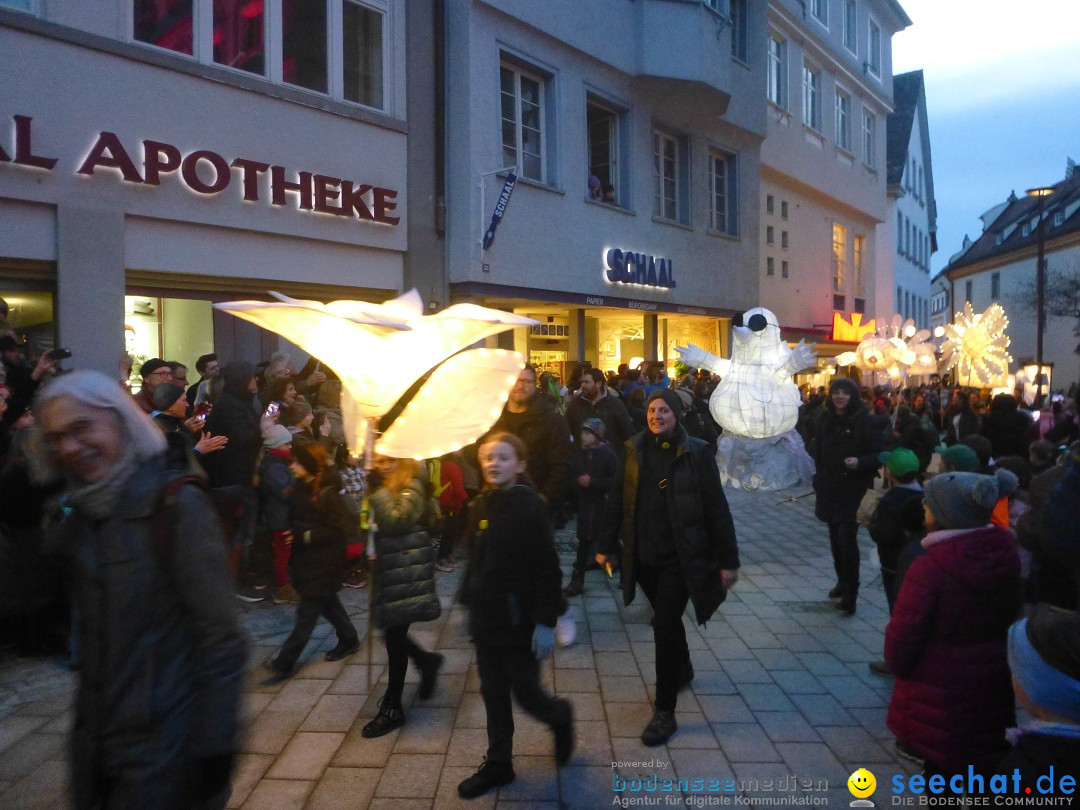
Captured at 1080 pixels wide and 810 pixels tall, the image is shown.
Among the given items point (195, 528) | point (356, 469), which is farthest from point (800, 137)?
point (195, 528)

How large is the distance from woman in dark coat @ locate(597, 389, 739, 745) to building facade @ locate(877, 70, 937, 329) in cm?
3195

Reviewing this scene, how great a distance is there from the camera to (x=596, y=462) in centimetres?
739

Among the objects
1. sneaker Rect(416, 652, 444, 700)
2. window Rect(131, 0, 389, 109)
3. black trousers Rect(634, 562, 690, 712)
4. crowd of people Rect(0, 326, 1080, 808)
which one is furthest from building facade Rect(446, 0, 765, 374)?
black trousers Rect(634, 562, 690, 712)

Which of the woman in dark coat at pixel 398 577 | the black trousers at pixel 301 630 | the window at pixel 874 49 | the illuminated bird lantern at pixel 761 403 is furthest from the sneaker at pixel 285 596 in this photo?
the window at pixel 874 49

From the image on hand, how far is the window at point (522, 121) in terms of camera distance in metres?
14.6

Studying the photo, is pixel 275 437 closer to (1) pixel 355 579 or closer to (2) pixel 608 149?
(1) pixel 355 579

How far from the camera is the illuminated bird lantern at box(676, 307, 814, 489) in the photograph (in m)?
13.1

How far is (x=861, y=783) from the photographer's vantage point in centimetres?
388

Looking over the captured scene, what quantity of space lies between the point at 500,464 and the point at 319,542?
71.8 inches

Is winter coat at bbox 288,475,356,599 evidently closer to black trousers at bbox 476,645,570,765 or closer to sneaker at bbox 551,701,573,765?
black trousers at bbox 476,645,570,765

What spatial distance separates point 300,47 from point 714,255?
11496 mm

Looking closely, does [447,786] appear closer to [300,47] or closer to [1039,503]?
[1039,503]

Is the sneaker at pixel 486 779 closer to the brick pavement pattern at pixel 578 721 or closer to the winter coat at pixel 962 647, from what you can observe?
the brick pavement pattern at pixel 578 721

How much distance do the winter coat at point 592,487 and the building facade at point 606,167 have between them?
22.2 feet
